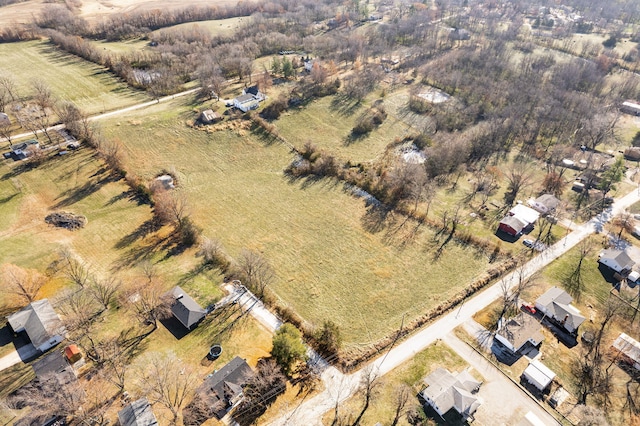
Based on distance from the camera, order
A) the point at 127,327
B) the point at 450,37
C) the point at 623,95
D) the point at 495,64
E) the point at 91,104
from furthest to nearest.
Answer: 1. the point at 450,37
2. the point at 495,64
3. the point at 623,95
4. the point at 91,104
5. the point at 127,327

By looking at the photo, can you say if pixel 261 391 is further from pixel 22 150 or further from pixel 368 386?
pixel 22 150

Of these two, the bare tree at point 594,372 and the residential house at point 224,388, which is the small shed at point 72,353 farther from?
the bare tree at point 594,372

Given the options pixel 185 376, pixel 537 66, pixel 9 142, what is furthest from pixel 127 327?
pixel 537 66

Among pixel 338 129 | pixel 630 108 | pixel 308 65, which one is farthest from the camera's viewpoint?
pixel 308 65

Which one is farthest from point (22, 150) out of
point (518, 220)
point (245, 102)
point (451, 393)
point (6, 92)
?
point (518, 220)

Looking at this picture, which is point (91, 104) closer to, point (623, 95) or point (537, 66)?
point (537, 66)

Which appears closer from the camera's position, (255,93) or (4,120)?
(4,120)

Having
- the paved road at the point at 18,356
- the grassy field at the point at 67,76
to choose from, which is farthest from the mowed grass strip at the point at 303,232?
the paved road at the point at 18,356
